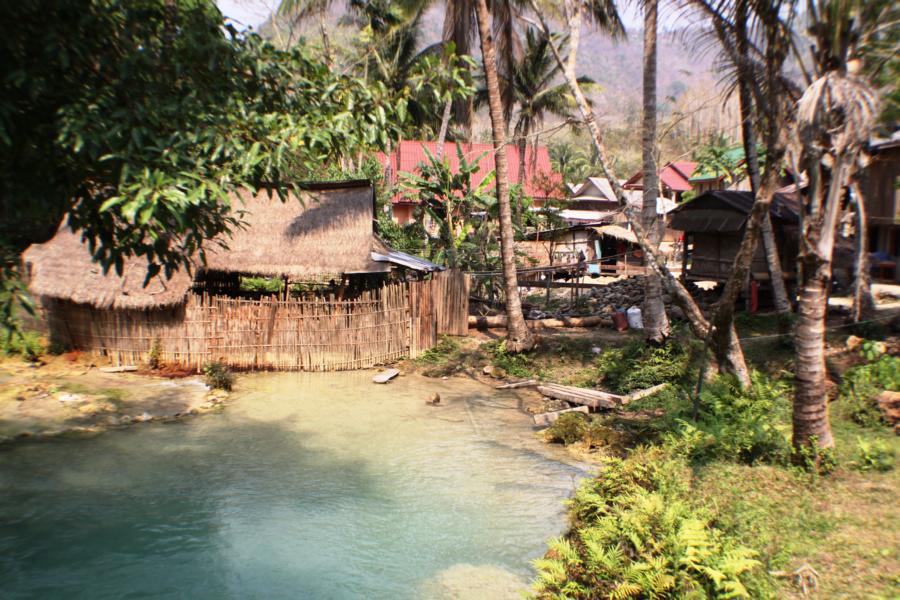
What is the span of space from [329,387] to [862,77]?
945cm

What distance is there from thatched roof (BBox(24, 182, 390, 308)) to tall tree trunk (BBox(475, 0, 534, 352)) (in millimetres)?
2544

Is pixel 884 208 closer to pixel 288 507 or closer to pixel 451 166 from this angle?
pixel 288 507

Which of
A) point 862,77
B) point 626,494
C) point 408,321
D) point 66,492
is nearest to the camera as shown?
point 862,77

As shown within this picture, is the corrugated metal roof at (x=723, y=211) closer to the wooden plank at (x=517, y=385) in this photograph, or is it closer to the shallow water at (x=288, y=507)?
the wooden plank at (x=517, y=385)

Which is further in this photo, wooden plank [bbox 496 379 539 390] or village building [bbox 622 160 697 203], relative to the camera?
village building [bbox 622 160 697 203]

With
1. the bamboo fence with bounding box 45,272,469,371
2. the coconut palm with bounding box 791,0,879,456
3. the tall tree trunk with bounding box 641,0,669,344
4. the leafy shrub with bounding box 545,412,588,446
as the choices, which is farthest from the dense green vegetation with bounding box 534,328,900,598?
the bamboo fence with bounding box 45,272,469,371

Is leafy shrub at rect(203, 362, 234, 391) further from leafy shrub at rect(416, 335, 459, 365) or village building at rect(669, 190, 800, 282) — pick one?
village building at rect(669, 190, 800, 282)

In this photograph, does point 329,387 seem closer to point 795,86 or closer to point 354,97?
point 354,97

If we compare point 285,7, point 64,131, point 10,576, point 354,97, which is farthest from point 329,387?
point 285,7

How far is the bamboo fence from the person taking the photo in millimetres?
12555

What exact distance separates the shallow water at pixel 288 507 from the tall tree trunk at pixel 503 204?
260 cm

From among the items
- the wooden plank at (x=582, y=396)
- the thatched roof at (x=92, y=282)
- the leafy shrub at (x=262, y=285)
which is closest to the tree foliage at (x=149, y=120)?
the wooden plank at (x=582, y=396)

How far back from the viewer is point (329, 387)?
480 inches

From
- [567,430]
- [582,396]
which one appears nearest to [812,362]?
[567,430]
